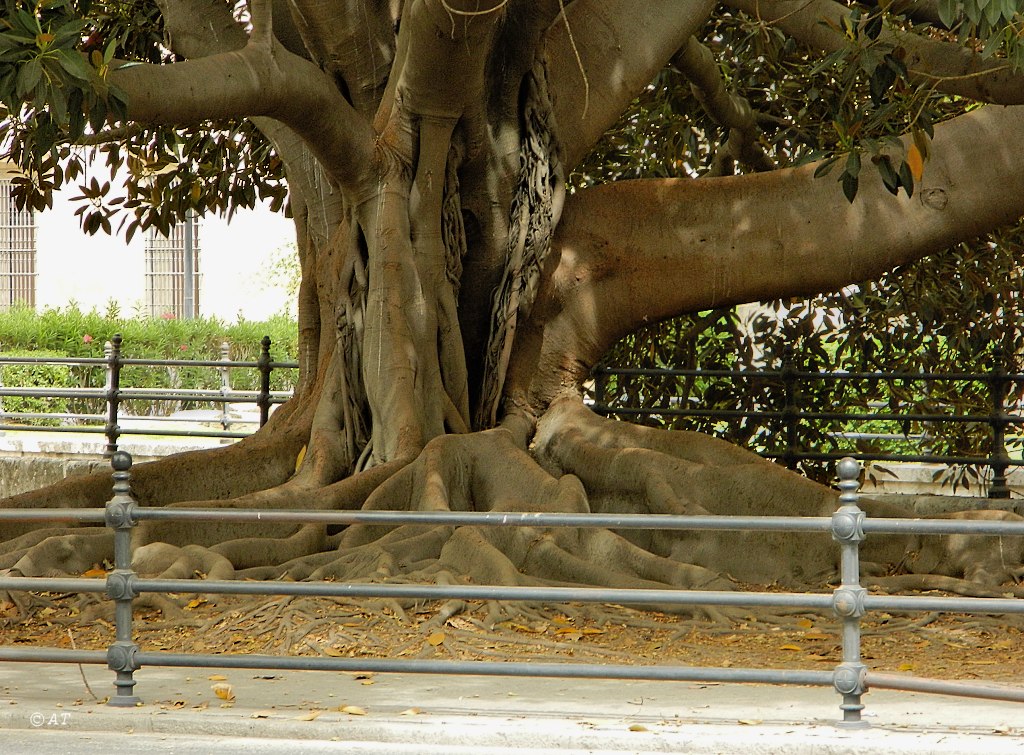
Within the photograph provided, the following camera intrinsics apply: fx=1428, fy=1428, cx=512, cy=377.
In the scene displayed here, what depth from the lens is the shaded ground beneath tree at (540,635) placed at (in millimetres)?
5992

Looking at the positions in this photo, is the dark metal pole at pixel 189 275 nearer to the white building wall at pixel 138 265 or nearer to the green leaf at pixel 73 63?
the white building wall at pixel 138 265

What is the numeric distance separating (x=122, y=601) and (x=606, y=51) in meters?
5.08

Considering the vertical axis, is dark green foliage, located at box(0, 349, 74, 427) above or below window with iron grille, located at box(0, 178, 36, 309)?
below

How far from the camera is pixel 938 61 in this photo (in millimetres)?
7301

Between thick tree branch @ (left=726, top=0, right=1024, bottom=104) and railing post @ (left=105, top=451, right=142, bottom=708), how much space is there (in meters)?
4.03

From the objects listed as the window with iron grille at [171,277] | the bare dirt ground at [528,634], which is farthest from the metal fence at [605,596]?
the window with iron grille at [171,277]

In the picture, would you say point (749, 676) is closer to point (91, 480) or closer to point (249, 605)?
point (249, 605)

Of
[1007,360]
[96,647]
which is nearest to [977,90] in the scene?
[1007,360]

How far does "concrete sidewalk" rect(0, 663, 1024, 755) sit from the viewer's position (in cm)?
451

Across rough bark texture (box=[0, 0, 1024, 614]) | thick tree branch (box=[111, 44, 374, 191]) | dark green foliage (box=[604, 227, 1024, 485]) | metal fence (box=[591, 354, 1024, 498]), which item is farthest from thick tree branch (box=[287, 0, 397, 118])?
dark green foliage (box=[604, 227, 1024, 485])

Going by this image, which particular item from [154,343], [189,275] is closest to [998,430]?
[154,343]

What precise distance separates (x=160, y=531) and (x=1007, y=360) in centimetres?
638

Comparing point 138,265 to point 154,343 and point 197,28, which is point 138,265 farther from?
point 197,28

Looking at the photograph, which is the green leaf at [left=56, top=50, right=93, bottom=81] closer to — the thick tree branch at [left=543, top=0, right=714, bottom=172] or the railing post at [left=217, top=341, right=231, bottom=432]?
the thick tree branch at [left=543, top=0, right=714, bottom=172]
